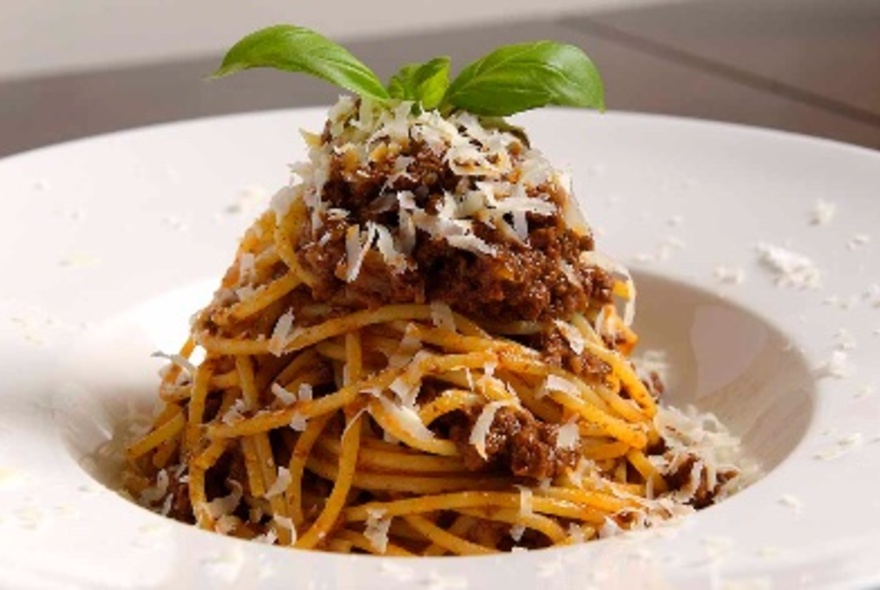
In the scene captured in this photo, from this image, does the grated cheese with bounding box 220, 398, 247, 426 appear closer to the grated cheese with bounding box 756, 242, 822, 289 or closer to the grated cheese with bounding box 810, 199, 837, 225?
the grated cheese with bounding box 756, 242, 822, 289

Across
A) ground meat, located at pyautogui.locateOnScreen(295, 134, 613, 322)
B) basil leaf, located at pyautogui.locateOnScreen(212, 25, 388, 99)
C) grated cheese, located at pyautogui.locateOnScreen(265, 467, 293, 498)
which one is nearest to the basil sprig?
basil leaf, located at pyautogui.locateOnScreen(212, 25, 388, 99)

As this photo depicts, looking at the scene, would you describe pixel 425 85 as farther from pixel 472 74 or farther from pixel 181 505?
pixel 181 505

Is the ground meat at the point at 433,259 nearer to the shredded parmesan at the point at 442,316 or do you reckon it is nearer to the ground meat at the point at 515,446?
the shredded parmesan at the point at 442,316

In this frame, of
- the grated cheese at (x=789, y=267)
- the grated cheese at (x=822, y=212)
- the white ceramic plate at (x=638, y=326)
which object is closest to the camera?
the white ceramic plate at (x=638, y=326)

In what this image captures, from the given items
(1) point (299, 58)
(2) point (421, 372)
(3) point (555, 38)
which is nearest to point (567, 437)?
(2) point (421, 372)

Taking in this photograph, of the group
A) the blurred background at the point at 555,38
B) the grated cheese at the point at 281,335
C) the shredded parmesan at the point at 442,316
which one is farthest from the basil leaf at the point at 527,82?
the blurred background at the point at 555,38

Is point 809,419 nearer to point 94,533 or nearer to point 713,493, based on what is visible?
point 713,493

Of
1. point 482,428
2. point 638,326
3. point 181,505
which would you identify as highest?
point 482,428
